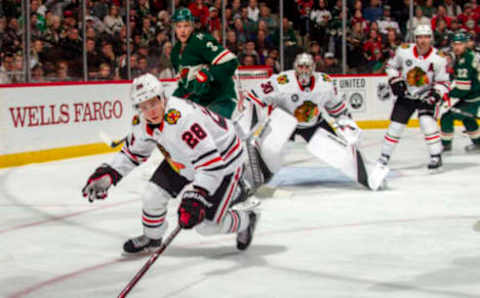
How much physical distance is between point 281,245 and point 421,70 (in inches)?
114

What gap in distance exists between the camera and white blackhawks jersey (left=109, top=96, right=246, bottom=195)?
2992 millimetres

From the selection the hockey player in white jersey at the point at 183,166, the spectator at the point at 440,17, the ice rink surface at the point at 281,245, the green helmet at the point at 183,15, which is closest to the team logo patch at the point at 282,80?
the ice rink surface at the point at 281,245

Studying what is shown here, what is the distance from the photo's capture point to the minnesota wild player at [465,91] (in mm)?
7234

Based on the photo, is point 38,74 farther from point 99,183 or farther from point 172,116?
point 172,116

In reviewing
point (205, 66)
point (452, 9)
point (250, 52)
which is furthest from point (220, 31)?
point (205, 66)

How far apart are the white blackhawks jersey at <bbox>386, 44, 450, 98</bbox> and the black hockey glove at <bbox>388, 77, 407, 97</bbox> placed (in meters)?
0.03

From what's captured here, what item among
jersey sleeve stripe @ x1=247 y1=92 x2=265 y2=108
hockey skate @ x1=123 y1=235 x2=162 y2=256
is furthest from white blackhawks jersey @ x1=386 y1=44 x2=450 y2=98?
hockey skate @ x1=123 y1=235 x2=162 y2=256

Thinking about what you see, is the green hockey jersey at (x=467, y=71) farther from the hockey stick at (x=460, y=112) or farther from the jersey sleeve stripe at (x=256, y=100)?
the jersey sleeve stripe at (x=256, y=100)

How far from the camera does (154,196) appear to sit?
330cm

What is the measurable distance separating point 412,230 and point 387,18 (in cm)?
773

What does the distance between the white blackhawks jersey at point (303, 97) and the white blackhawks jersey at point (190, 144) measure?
223cm

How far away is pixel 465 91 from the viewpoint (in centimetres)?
760

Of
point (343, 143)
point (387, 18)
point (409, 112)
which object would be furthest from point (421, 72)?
point (387, 18)

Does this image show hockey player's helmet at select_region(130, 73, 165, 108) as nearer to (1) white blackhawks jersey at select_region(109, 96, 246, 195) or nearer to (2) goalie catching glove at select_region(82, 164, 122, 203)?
(1) white blackhawks jersey at select_region(109, 96, 246, 195)
